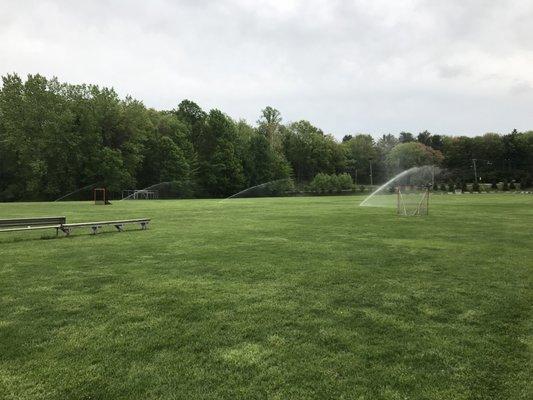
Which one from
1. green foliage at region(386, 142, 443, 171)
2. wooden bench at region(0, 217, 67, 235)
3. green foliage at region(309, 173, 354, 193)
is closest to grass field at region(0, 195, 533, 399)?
wooden bench at region(0, 217, 67, 235)

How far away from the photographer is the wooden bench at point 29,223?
13.3 metres

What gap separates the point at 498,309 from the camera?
6.40 m

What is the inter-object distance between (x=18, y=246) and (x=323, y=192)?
73.8m

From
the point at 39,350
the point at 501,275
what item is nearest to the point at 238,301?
the point at 39,350

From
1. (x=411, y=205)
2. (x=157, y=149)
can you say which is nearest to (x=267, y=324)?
(x=411, y=205)

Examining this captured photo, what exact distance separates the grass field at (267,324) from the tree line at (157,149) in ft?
183

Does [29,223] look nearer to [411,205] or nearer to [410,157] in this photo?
[411,205]

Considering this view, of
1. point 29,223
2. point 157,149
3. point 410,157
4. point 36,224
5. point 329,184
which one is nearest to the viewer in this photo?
point 29,223

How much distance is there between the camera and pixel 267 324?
5773mm

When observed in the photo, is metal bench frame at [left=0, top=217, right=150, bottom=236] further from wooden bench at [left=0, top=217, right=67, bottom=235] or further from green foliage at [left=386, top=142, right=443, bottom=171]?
green foliage at [left=386, top=142, right=443, bottom=171]

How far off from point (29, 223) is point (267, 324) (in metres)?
10.9

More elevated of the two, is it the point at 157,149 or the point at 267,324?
the point at 157,149

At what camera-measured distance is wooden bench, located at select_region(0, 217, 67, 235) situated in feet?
43.7

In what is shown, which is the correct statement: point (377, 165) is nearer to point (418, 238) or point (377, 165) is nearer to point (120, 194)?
point (120, 194)
